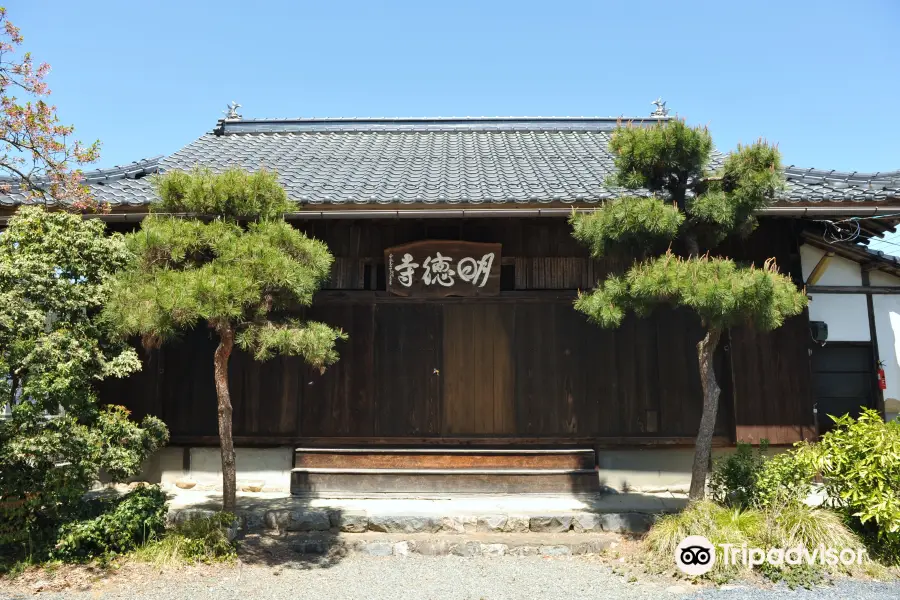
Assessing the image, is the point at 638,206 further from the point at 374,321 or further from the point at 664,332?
the point at 374,321

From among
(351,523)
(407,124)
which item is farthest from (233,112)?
(351,523)

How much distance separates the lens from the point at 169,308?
5.27 m

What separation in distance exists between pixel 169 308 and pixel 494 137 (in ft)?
30.3

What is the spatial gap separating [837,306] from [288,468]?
7873 mm

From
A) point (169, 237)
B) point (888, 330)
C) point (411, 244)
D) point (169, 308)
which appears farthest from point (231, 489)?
point (888, 330)

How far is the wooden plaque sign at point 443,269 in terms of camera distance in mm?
8172

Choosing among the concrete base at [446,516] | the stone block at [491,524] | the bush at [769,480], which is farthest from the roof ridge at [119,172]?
the bush at [769,480]

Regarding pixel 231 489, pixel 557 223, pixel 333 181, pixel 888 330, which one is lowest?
pixel 231 489

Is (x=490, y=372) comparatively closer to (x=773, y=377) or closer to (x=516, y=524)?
(x=516, y=524)

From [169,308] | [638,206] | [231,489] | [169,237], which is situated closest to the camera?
[169,308]

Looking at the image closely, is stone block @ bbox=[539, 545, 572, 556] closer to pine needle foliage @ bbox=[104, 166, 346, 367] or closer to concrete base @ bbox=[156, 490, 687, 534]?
concrete base @ bbox=[156, 490, 687, 534]

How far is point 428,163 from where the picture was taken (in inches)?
408

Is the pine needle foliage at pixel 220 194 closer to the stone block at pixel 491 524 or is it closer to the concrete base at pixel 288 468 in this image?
the concrete base at pixel 288 468

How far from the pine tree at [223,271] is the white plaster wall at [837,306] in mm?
6662
